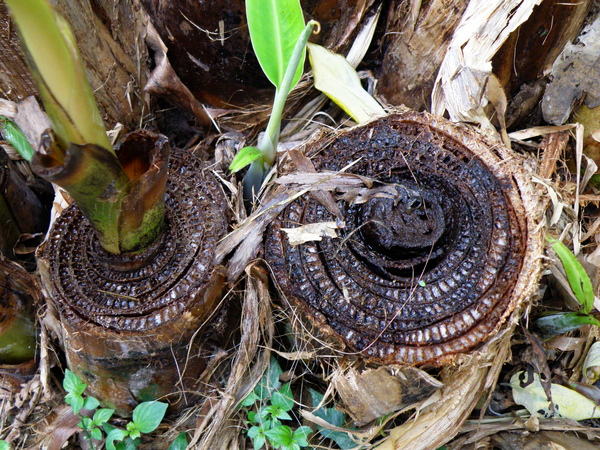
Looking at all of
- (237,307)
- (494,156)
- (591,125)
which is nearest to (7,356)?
(237,307)

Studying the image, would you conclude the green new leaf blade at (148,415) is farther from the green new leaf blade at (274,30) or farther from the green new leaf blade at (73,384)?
the green new leaf blade at (274,30)

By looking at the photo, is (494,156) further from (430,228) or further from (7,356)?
(7,356)

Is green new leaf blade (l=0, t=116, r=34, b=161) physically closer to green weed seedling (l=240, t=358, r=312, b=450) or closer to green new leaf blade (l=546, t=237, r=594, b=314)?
green weed seedling (l=240, t=358, r=312, b=450)

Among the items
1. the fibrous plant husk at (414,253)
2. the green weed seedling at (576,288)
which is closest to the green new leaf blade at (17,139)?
the fibrous plant husk at (414,253)

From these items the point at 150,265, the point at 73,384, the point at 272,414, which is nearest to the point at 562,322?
the point at 272,414

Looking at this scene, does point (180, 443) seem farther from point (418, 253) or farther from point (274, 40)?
point (274, 40)

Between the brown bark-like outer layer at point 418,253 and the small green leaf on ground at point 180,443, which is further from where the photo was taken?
the small green leaf on ground at point 180,443
